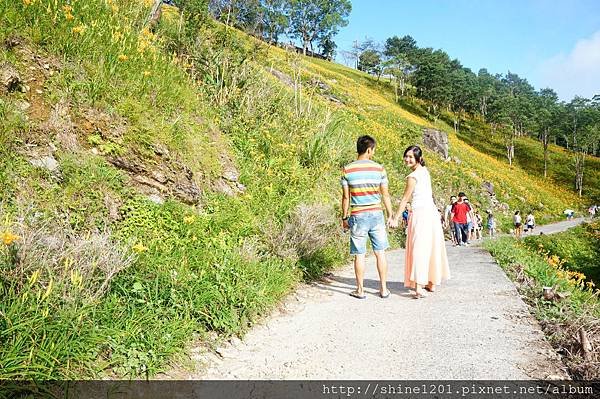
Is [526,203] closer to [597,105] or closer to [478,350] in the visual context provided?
[478,350]

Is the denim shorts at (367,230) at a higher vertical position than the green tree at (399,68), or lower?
lower

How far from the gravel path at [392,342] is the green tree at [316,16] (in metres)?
84.4

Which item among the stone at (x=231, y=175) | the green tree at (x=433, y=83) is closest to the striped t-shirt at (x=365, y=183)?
the stone at (x=231, y=175)

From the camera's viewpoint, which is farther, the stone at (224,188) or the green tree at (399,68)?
the green tree at (399,68)

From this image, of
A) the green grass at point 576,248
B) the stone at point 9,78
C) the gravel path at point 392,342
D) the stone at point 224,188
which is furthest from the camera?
the green grass at point 576,248

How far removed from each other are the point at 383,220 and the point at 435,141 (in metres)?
29.6

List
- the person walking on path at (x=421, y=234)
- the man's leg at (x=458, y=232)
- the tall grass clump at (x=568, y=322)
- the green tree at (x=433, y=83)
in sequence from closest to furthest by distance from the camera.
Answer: the tall grass clump at (x=568, y=322) → the person walking on path at (x=421, y=234) → the man's leg at (x=458, y=232) → the green tree at (x=433, y=83)

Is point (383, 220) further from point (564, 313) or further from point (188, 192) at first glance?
point (188, 192)

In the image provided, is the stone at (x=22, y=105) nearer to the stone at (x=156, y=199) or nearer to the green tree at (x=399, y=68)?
the stone at (x=156, y=199)

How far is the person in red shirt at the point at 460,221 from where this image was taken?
14.0 metres

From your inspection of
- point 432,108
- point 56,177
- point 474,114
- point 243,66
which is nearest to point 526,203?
point 243,66

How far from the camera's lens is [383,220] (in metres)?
5.20

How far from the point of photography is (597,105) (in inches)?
3066

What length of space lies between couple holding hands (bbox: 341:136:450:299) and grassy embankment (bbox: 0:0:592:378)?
3.25 ft
